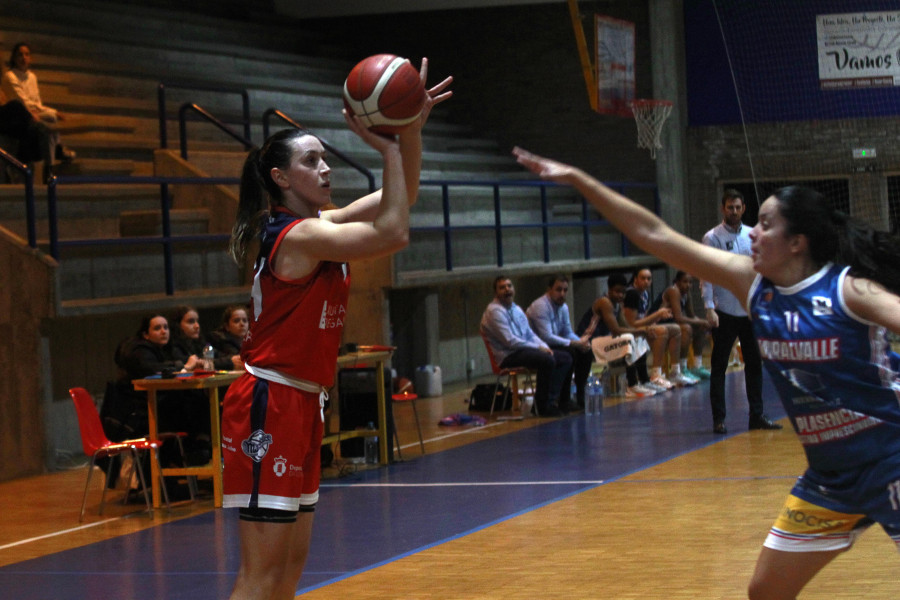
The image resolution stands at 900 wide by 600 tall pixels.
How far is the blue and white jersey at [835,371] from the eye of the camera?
10.5 feet

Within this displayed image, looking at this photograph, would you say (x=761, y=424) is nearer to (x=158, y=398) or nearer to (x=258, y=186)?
(x=158, y=398)

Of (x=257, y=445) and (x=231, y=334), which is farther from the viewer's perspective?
(x=231, y=334)

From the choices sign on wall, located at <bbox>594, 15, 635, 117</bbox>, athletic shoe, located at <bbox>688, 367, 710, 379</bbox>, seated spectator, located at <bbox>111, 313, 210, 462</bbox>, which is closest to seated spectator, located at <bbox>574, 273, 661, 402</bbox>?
athletic shoe, located at <bbox>688, 367, 710, 379</bbox>

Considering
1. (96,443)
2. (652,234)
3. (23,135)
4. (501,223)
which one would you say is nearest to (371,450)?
(96,443)

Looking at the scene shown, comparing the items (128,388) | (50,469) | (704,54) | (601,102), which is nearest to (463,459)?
(128,388)

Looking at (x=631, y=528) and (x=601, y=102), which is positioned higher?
(x=601, y=102)

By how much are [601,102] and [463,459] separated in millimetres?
8688

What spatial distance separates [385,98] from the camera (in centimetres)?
357

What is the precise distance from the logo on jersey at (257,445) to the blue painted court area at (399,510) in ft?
7.52

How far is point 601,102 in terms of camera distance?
17.1 m

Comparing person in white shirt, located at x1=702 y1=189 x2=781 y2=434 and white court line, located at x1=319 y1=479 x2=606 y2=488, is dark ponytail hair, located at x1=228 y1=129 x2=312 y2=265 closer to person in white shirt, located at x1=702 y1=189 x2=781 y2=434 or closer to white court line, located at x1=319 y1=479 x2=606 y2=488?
white court line, located at x1=319 y1=479 x2=606 y2=488

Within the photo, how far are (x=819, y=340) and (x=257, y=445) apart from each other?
1.58 m

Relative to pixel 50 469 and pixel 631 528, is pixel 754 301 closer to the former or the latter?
pixel 631 528

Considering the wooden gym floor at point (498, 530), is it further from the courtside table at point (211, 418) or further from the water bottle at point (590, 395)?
the water bottle at point (590, 395)
